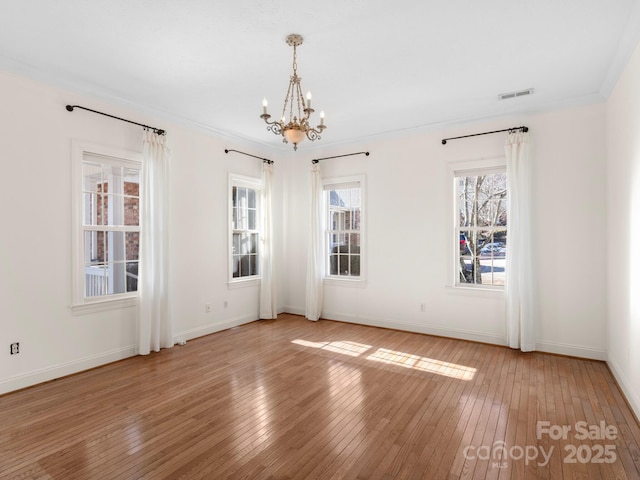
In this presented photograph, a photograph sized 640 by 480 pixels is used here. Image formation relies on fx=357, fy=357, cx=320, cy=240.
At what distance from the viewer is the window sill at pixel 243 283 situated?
568 cm

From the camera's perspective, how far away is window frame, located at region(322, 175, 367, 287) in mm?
5855

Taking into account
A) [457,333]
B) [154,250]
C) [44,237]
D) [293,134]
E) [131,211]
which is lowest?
[457,333]

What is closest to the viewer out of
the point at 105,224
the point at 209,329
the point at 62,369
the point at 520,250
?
the point at 62,369

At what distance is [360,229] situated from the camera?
5.95 metres

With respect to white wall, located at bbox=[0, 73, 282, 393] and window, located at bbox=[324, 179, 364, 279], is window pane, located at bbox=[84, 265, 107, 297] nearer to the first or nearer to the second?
white wall, located at bbox=[0, 73, 282, 393]

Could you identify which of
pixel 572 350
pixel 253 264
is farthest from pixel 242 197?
pixel 572 350

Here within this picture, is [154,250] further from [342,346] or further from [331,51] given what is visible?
[331,51]

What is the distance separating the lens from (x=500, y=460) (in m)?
2.29

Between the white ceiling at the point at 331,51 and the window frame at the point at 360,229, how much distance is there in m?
1.52

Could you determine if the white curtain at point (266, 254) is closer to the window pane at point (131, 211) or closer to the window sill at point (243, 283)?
the window sill at point (243, 283)

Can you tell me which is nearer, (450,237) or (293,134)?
(293,134)

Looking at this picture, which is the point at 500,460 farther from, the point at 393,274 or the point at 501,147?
the point at 501,147

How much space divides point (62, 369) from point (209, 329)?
6.26 ft

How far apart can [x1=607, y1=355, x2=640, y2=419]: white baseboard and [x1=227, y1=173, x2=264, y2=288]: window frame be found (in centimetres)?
485
